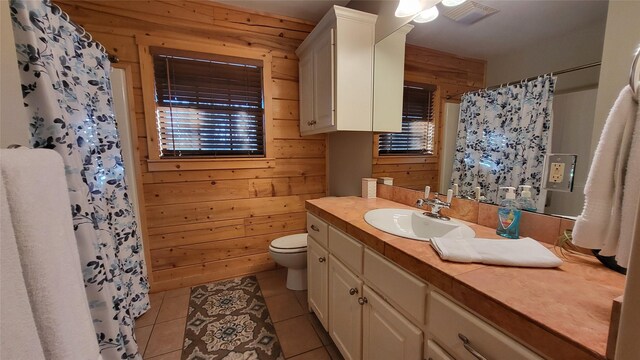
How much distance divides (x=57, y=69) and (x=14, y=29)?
17 cm

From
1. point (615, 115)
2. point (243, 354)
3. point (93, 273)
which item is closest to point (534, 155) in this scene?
point (615, 115)

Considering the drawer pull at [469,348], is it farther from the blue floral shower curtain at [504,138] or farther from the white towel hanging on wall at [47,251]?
the white towel hanging on wall at [47,251]

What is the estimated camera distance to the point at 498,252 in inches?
31.4

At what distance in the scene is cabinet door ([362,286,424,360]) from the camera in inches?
33.4

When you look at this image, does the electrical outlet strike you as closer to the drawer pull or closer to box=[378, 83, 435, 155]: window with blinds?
box=[378, 83, 435, 155]: window with blinds

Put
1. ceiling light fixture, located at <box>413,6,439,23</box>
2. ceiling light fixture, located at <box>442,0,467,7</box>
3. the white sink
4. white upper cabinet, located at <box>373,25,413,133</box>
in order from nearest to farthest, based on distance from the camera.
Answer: the white sink < ceiling light fixture, located at <box>442,0,467,7</box> < ceiling light fixture, located at <box>413,6,439,23</box> < white upper cabinet, located at <box>373,25,413,133</box>

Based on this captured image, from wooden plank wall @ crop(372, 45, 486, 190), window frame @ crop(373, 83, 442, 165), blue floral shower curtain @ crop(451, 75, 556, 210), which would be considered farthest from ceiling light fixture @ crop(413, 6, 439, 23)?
blue floral shower curtain @ crop(451, 75, 556, 210)

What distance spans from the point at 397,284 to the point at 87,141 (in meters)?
1.58

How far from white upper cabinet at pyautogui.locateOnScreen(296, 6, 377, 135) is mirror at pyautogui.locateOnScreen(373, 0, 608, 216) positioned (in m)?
0.31

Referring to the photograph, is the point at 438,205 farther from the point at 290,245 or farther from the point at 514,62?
the point at 290,245

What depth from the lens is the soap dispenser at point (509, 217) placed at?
38.8 inches

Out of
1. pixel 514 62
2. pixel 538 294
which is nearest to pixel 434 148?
pixel 514 62

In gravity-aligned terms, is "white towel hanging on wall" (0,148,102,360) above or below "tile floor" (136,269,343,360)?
above

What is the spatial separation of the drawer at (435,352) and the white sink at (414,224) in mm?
381
